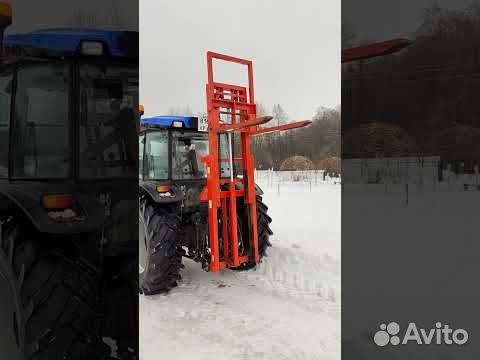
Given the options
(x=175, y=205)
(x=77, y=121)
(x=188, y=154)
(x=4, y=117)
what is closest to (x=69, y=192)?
(x=77, y=121)

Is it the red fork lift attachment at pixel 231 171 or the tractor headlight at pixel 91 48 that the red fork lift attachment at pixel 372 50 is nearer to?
the tractor headlight at pixel 91 48

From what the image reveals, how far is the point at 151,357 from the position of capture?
226 cm

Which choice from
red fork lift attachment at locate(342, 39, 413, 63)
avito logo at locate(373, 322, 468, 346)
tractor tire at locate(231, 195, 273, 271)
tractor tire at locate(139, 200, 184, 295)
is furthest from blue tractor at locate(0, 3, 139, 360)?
tractor tire at locate(231, 195, 273, 271)

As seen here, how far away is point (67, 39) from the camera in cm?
121

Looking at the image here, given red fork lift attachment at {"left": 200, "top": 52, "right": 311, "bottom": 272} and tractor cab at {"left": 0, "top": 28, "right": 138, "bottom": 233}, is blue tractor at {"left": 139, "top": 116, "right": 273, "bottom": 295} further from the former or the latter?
A: tractor cab at {"left": 0, "top": 28, "right": 138, "bottom": 233}

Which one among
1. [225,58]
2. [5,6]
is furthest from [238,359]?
[225,58]

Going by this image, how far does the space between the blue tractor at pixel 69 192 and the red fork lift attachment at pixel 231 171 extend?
6.15 ft

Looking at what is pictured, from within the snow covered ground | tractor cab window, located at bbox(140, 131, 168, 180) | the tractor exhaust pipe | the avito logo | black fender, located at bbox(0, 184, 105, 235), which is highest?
the tractor exhaust pipe

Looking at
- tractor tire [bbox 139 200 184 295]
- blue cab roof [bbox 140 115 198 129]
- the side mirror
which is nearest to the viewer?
the side mirror

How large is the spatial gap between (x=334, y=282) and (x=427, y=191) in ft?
8.69

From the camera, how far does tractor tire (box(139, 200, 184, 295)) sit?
3.17m

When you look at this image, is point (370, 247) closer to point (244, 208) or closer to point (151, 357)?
point (151, 357)

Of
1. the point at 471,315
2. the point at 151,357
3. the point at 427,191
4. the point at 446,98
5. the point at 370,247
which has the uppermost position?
the point at 446,98

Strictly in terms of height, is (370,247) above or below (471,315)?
above
